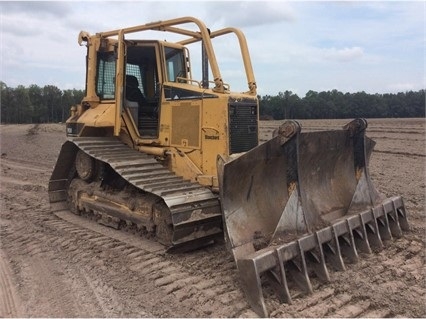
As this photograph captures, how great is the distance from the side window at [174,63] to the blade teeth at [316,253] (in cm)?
343

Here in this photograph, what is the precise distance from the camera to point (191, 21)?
579 centimetres

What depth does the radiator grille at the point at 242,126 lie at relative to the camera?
5.58 meters

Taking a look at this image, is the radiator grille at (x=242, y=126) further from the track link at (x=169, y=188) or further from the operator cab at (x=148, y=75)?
the operator cab at (x=148, y=75)

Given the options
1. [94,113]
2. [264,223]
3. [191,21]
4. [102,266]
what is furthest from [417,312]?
[94,113]

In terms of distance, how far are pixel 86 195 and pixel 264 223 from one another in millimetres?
3309

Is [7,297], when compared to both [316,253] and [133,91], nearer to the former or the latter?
[316,253]

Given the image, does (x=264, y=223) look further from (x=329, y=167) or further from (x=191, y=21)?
(x=191, y=21)

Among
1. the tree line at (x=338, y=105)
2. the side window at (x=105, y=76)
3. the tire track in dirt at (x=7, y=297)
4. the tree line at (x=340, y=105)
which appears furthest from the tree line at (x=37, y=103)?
the tire track in dirt at (x=7, y=297)

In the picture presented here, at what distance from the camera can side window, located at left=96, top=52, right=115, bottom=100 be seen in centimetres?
709

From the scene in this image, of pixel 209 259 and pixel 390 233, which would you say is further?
pixel 390 233

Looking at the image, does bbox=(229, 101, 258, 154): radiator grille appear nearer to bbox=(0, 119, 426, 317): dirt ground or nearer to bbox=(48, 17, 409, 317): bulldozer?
bbox=(48, 17, 409, 317): bulldozer

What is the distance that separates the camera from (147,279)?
442 centimetres

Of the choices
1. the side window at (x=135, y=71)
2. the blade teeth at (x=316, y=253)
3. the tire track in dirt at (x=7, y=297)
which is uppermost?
the side window at (x=135, y=71)

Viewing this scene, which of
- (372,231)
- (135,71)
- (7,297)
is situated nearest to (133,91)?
(135,71)
